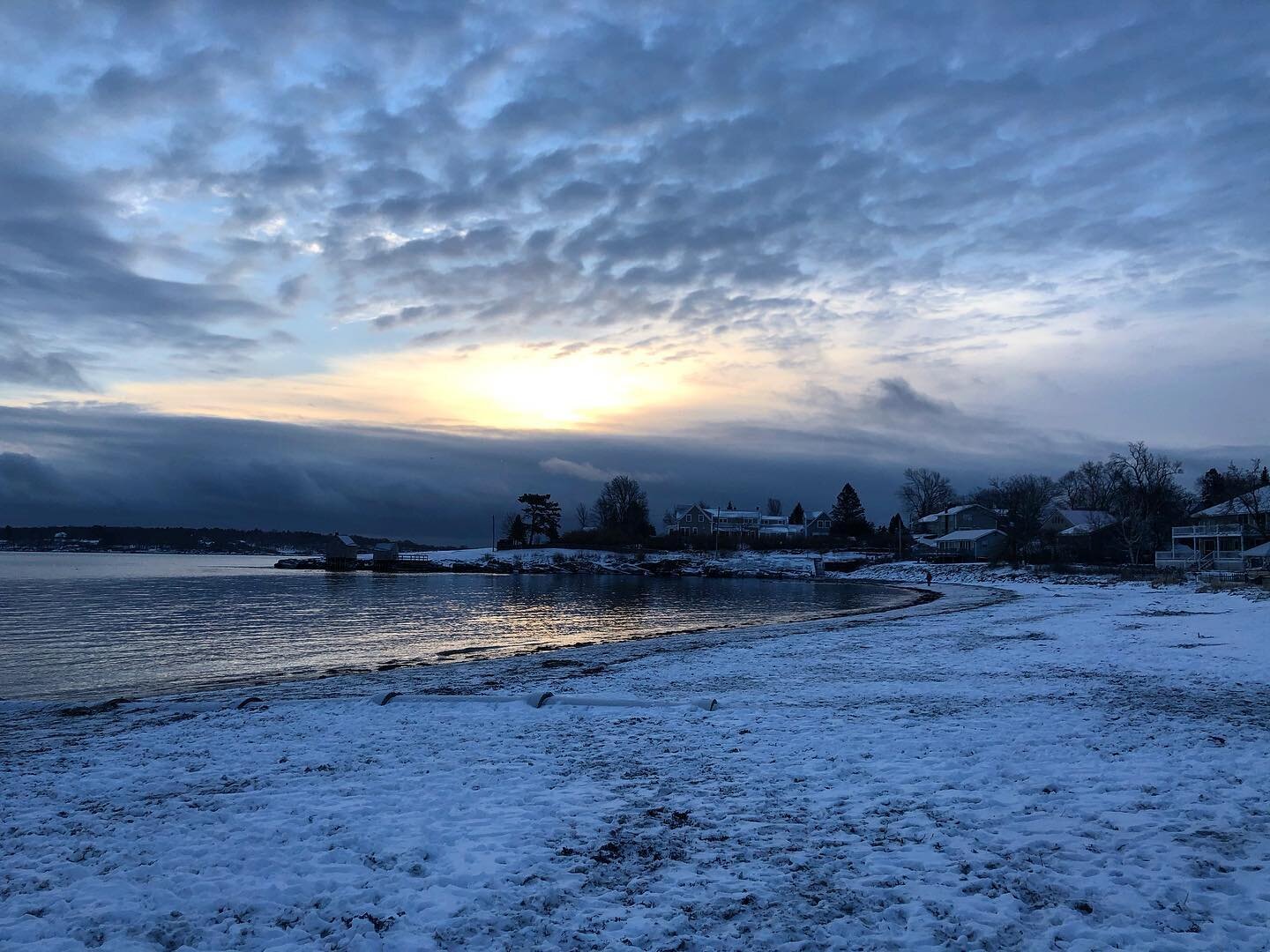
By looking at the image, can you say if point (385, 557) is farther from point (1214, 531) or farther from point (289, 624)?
point (1214, 531)

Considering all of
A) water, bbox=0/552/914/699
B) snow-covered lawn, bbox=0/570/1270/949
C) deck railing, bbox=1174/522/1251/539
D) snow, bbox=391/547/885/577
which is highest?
deck railing, bbox=1174/522/1251/539

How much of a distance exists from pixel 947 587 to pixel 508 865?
65.7m

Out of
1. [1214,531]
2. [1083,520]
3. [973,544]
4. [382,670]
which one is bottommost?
[382,670]

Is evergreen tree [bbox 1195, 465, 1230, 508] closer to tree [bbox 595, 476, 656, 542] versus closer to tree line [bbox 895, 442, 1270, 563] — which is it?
tree line [bbox 895, 442, 1270, 563]

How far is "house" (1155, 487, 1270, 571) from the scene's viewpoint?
5628 cm

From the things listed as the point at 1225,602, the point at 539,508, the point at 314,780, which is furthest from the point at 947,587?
the point at 539,508

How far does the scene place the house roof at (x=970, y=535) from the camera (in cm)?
9856

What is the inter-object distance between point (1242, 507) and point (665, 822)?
77.8m

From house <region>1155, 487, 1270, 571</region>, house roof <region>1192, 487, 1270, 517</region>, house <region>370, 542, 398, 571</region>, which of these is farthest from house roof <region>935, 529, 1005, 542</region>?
house <region>370, 542, 398, 571</region>

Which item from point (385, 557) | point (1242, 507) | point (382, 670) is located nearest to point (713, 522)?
point (385, 557)

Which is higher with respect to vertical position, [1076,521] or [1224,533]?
[1076,521]

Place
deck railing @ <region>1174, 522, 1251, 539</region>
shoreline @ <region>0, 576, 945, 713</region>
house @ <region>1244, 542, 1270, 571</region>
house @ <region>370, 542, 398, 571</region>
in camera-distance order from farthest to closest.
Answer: house @ <region>370, 542, 398, 571</region> < deck railing @ <region>1174, 522, 1251, 539</region> < house @ <region>1244, 542, 1270, 571</region> < shoreline @ <region>0, 576, 945, 713</region>

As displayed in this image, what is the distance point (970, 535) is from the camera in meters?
101

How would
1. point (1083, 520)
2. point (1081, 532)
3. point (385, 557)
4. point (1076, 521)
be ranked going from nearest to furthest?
1. point (1081, 532)
2. point (1083, 520)
3. point (1076, 521)
4. point (385, 557)
